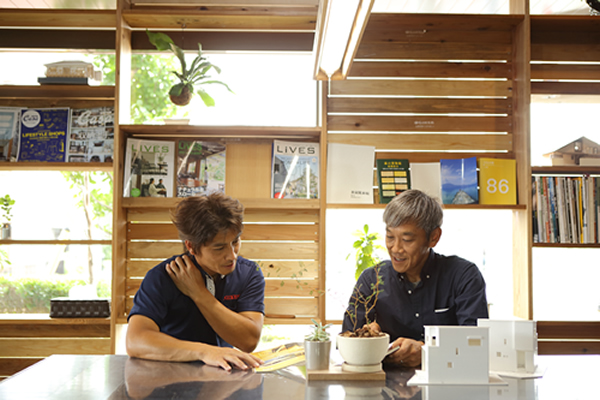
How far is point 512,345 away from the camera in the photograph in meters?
1.52

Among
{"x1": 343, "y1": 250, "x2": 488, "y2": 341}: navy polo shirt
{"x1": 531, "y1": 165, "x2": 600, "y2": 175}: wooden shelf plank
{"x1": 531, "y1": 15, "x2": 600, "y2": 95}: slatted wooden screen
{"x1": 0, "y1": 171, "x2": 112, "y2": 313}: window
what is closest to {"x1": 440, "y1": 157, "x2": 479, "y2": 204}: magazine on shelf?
{"x1": 531, "y1": 165, "x2": 600, "y2": 175}: wooden shelf plank

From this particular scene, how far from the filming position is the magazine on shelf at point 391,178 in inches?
123

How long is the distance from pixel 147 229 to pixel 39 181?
1.03 m

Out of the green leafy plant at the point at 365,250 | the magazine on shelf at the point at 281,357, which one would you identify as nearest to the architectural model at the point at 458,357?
the magazine on shelf at the point at 281,357

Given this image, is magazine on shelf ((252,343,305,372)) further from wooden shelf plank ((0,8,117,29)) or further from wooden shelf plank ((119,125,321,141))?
wooden shelf plank ((0,8,117,29))

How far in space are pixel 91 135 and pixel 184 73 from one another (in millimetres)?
697

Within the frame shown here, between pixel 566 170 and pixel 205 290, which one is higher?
pixel 566 170

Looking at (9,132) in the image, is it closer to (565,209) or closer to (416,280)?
(416,280)

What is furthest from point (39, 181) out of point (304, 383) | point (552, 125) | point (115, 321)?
point (552, 125)

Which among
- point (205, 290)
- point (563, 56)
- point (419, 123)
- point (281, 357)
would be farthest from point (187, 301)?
point (563, 56)

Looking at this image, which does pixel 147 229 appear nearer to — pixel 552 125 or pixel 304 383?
pixel 304 383

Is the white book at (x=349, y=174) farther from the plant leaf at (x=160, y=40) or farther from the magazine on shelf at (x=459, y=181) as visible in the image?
the plant leaf at (x=160, y=40)

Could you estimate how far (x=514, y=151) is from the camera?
3229mm

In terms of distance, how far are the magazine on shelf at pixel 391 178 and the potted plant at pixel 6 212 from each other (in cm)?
234
